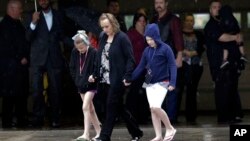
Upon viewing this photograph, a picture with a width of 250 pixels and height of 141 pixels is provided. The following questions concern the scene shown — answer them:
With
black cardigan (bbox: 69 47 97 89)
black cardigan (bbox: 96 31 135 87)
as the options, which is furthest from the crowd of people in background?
black cardigan (bbox: 96 31 135 87)

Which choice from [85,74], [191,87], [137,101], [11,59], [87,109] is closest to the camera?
[87,109]

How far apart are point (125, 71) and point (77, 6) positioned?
3270 millimetres

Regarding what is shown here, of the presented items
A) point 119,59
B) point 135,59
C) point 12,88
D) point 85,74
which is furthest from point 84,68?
point 12,88

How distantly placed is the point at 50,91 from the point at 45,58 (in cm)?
60

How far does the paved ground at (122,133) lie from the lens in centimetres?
1194

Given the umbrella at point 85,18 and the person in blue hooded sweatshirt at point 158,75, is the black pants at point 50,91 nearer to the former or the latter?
the umbrella at point 85,18

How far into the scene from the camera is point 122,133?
1261 centimetres

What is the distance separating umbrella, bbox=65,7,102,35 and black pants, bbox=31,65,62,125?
0.95m

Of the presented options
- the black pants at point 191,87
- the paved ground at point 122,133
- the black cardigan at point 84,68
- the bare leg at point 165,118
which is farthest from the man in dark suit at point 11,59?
the bare leg at point 165,118

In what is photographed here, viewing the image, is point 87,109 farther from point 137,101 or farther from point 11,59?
point 11,59

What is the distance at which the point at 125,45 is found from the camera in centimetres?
1130

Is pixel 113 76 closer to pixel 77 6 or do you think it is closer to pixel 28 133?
pixel 28 133

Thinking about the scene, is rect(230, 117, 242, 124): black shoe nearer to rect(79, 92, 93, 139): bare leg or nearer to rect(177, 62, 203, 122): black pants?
rect(177, 62, 203, 122): black pants

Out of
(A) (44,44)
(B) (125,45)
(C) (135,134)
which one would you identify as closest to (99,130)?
(C) (135,134)
